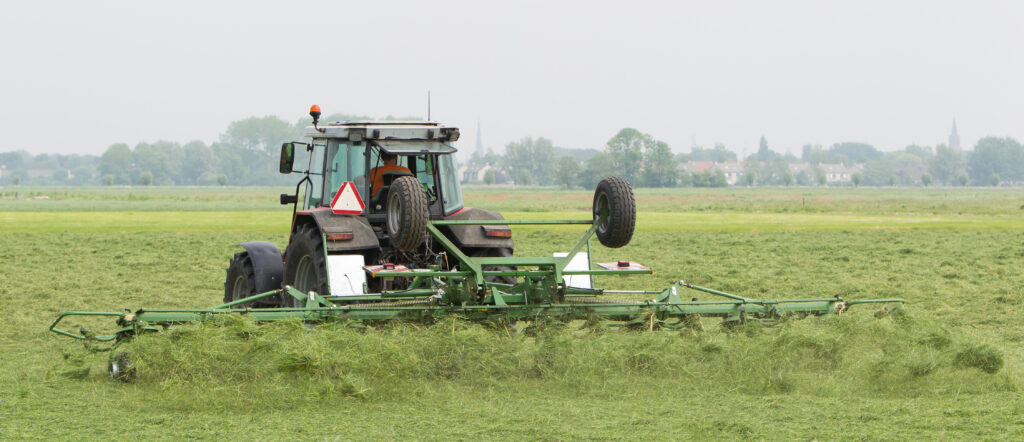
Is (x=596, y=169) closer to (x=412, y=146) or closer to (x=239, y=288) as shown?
(x=239, y=288)

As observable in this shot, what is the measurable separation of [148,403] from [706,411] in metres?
3.75

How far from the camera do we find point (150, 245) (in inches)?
916

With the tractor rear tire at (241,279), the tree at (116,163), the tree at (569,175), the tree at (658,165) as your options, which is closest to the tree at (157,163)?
the tree at (116,163)

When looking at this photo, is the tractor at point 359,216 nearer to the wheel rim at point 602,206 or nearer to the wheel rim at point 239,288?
the wheel rim at point 239,288

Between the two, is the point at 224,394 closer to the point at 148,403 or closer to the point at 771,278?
the point at 148,403

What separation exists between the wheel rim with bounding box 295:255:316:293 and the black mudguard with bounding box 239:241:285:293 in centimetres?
43

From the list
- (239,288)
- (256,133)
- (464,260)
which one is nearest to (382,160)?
(464,260)

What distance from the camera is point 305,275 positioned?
899 centimetres

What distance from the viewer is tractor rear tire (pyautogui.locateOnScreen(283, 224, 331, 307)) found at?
328 inches

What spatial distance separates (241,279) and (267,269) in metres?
0.72

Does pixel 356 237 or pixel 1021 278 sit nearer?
pixel 356 237

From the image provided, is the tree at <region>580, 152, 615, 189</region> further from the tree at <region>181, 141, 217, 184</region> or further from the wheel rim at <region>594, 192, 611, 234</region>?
the wheel rim at <region>594, 192, 611, 234</region>

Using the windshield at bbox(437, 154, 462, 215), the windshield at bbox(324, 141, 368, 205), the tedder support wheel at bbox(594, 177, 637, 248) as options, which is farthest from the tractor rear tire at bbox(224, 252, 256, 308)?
the tedder support wheel at bbox(594, 177, 637, 248)

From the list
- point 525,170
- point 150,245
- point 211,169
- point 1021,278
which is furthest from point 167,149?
point 1021,278
